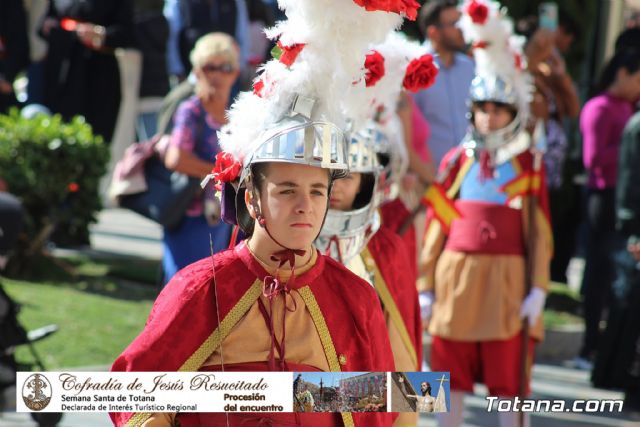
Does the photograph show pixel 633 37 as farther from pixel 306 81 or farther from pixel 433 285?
pixel 306 81

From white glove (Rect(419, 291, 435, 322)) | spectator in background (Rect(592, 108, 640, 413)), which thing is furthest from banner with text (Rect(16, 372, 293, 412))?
spectator in background (Rect(592, 108, 640, 413))

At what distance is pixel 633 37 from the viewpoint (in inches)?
356

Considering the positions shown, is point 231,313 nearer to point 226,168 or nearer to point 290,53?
point 226,168

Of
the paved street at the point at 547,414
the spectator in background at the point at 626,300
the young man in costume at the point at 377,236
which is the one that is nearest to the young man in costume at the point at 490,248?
the paved street at the point at 547,414

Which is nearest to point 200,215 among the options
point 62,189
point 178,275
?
point 62,189

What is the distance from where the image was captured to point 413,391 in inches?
131

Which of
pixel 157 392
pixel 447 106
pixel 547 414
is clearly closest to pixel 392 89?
pixel 157 392

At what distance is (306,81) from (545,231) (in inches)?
122

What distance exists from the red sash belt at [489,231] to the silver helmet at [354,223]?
1502 millimetres

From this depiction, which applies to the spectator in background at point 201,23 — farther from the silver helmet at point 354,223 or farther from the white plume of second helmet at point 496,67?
the silver helmet at point 354,223

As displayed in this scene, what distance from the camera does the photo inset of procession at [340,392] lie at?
3.33 m

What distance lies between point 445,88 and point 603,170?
125 centimetres

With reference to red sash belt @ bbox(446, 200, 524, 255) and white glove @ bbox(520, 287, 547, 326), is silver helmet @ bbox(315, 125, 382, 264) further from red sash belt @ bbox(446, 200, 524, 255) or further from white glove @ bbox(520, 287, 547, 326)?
white glove @ bbox(520, 287, 547, 326)

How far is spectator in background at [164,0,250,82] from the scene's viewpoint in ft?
29.0
